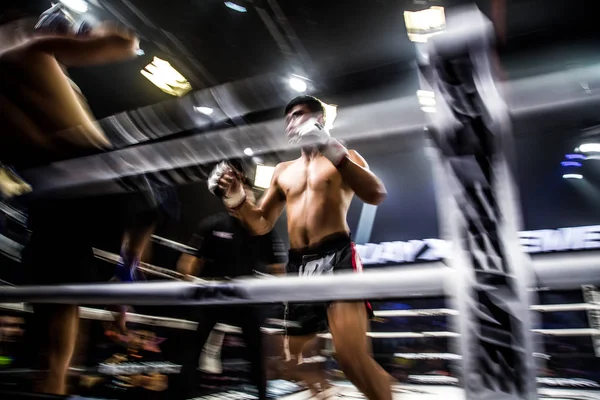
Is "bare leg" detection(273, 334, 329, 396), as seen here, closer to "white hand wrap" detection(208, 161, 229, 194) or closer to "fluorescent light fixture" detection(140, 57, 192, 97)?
"white hand wrap" detection(208, 161, 229, 194)

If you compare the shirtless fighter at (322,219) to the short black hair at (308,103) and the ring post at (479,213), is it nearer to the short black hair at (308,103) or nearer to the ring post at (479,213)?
the short black hair at (308,103)

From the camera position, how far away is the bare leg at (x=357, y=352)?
0.96m

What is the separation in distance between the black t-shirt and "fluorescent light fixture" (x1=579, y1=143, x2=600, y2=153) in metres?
3.95

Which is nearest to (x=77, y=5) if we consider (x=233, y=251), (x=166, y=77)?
(x=166, y=77)

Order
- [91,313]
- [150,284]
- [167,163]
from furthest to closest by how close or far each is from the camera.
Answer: [91,313] → [167,163] → [150,284]

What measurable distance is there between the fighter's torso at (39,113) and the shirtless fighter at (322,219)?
14.3 inches

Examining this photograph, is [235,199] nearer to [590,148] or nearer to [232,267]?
[232,267]

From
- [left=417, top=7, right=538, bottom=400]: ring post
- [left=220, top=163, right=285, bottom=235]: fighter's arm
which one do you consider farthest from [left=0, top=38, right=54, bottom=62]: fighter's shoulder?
[left=417, top=7, right=538, bottom=400]: ring post

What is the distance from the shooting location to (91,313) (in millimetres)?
1712

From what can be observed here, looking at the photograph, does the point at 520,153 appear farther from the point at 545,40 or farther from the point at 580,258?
the point at 580,258

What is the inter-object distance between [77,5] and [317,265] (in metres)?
2.68

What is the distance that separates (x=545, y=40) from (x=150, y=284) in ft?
13.6

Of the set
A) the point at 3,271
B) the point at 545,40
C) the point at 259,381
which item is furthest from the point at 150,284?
the point at 545,40

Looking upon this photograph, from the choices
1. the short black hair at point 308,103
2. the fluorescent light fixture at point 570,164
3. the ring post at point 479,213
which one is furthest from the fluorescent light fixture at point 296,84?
the fluorescent light fixture at point 570,164
